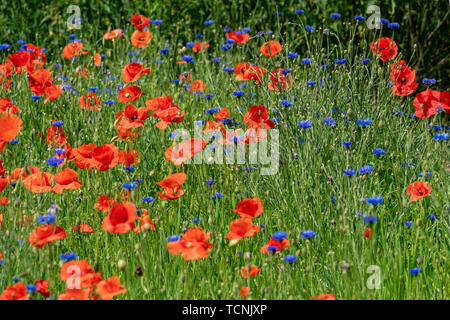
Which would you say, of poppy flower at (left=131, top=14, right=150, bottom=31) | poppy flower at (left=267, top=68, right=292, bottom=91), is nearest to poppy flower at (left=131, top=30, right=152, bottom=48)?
poppy flower at (left=131, top=14, right=150, bottom=31)

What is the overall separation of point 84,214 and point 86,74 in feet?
4.90

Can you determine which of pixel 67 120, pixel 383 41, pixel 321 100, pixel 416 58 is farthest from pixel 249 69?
pixel 416 58

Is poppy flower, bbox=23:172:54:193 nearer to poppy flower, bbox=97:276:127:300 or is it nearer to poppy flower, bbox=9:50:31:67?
poppy flower, bbox=97:276:127:300

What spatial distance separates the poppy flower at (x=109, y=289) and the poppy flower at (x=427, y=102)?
155 cm

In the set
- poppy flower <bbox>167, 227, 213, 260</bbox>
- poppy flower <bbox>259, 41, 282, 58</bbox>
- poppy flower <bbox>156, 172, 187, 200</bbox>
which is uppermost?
poppy flower <bbox>259, 41, 282, 58</bbox>

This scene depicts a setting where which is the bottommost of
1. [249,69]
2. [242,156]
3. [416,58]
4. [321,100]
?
[242,156]

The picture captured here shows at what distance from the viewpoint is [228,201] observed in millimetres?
2646

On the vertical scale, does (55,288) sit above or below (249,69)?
below

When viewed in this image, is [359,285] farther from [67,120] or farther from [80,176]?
[67,120]

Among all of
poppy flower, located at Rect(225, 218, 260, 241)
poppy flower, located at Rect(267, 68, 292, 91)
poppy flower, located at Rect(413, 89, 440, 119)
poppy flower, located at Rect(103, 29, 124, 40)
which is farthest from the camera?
poppy flower, located at Rect(103, 29, 124, 40)

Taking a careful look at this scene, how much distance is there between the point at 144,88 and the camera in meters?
4.03

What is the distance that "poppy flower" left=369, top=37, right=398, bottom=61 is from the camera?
10.0ft

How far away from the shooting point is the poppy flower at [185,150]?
2.23 m

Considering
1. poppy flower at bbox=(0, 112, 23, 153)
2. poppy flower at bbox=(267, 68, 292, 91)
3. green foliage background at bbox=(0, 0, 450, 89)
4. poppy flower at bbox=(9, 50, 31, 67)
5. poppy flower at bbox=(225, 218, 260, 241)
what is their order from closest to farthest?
1. poppy flower at bbox=(225, 218, 260, 241)
2. poppy flower at bbox=(0, 112, 23, 153)
3. poppy flower at bbox=(267, 68, 292, 91)
4. poppy flower at bbox=(9, 50, 31, 67)
5. green foliage background at bbox=(0, 0, 450, 89)
